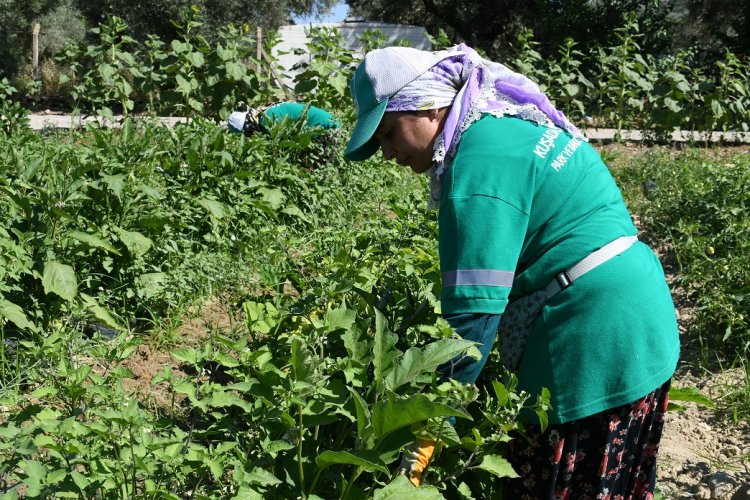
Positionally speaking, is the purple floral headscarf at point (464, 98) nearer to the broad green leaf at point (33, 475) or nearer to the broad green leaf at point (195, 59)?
the broad green leaf at point (33, 475)

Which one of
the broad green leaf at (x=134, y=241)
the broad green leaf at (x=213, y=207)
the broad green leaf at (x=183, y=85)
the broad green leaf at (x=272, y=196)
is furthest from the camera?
the broad green leaf at (x=183, y=85)

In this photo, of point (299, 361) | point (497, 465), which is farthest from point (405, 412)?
point (497, 465)

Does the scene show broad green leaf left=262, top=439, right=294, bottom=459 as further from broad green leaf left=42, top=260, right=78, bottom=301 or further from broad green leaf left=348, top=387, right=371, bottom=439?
broad green leaf left=42, top=260, right=78, bottom=301

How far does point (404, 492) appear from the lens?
196 centimetres

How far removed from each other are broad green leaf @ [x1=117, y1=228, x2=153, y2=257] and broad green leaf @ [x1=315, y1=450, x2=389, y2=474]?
2.43 m

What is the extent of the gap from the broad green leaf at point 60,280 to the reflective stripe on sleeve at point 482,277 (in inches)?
94.1

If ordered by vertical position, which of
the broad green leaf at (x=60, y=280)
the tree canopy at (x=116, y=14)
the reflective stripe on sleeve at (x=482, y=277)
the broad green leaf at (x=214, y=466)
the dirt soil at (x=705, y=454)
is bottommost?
the tree canopy at (x=116, y=14)

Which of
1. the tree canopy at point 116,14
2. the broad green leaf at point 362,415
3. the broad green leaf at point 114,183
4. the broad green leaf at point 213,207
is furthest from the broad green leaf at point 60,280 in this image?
the tree canopy at point 116,14

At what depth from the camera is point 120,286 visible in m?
4.29

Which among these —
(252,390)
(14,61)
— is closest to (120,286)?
(252,390)

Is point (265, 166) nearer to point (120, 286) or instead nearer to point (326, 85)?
point (120, 286)

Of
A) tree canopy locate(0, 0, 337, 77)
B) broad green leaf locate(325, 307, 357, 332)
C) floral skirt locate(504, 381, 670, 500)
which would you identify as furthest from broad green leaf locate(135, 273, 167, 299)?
tree canopy locate(0, 0, 337, 77)

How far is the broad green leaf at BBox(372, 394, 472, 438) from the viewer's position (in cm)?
189

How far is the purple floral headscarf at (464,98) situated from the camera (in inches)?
85.5
